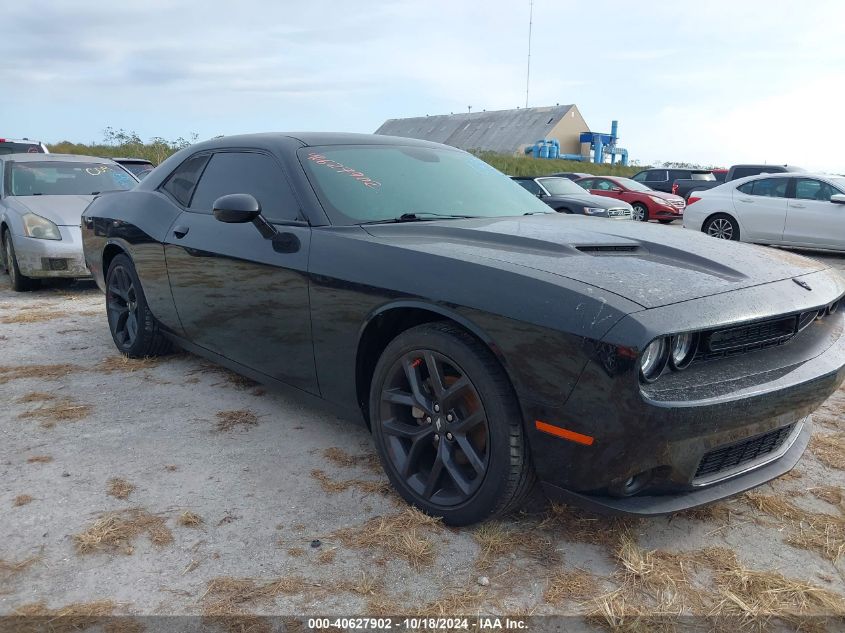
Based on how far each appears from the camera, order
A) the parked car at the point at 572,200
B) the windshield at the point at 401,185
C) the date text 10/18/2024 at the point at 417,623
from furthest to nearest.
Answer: the parked car at the point at 572,200
the windshield at the point at 401,185
the date text 10/18/2024 at the point at 417,623

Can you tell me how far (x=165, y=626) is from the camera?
2057mm

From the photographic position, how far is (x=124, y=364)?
465 cm

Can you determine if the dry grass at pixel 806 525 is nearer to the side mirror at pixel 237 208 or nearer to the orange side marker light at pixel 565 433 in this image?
the orange side marker light at pixel 565 433

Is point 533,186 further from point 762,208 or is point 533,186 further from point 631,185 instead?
point 631,185

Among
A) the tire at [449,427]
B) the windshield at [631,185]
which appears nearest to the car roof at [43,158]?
the tire at [449,427]

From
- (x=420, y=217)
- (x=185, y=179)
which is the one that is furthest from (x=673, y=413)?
(x=185, y=179)

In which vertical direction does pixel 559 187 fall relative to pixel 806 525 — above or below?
above

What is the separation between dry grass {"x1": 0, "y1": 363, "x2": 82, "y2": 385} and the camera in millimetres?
4434

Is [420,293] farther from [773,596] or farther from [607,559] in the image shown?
[773,596]

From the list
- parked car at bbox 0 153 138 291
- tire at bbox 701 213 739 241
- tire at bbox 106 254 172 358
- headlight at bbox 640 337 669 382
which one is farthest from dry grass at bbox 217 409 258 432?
tire at bbox 701 213 739 241

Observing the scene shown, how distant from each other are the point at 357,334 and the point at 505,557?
1.02m

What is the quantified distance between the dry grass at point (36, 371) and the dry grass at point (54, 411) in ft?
1.40

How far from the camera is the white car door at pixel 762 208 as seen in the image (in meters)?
10.8

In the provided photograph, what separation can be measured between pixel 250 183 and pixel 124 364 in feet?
6.01
